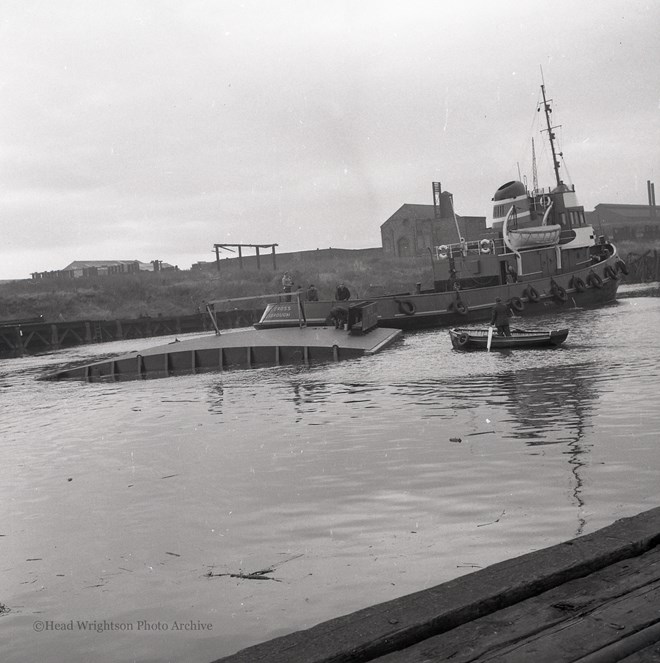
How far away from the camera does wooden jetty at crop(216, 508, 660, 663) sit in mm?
2826

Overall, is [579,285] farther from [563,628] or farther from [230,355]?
[563,628]

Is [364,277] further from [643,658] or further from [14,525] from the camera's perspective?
[643,658]

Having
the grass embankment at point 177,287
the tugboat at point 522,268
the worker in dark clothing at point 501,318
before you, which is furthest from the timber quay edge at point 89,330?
the worker in dark clothing at point 501,318

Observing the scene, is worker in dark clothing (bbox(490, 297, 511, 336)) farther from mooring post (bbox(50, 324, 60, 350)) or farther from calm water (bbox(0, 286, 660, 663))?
mooring post (bbox(50, 324, 60, 350))

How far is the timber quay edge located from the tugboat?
72.1 ft

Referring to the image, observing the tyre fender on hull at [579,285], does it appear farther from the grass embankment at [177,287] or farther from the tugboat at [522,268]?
the grass embankment at [177,287]

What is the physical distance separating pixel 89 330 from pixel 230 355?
101ft

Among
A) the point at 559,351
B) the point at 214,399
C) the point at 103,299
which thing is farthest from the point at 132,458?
the point at 103,299

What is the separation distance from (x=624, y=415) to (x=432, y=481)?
4.65m

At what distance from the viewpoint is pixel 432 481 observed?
8.14 metres

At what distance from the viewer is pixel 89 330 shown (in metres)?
53.2

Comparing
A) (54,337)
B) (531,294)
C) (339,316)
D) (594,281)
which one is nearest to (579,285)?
(594,281)

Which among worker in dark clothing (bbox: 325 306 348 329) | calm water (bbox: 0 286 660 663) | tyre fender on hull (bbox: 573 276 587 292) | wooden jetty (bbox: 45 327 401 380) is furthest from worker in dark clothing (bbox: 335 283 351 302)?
calm water (bbox: 0 286 660 663)

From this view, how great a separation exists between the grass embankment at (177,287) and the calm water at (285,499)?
1848 inches
